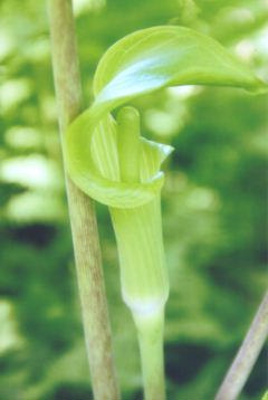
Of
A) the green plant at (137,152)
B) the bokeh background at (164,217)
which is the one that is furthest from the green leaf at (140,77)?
the bokeh background at (164,217)

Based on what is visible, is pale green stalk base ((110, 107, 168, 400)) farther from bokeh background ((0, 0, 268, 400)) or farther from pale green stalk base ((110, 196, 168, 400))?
bokeh background ((0, 0, 268, 400))

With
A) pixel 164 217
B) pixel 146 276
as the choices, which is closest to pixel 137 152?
pixel 146 276

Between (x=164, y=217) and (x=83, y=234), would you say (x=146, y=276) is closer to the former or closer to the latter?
(x=83, y=234)

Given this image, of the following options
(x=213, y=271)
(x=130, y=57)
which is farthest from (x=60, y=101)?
(x=213, y=271)

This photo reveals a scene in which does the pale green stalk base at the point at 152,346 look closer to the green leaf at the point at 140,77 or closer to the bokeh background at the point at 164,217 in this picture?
the green leaf at the point at 140,77

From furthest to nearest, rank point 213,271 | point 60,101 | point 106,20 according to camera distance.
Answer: point 213,271 → point 106,20 → point 60,101

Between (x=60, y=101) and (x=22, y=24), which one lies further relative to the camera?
(x=22, y=24)

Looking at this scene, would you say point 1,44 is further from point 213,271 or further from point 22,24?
point 213,271
